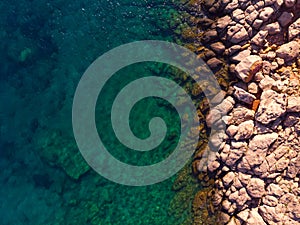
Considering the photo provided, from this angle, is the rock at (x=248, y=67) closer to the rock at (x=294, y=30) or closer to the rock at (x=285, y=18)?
the rock at (x=294, y=30)

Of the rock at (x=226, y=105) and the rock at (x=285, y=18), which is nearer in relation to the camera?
the rock at (x=285, y=18)

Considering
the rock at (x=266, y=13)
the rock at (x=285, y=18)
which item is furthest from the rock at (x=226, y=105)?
the rock at (x=285, y=18)

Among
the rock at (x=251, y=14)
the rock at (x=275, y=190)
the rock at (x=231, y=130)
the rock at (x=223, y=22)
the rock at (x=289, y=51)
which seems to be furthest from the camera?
the rock at (x=223, y=22)

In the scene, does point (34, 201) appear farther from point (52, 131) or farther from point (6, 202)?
point (52, 131)

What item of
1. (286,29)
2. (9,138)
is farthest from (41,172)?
(286,29)

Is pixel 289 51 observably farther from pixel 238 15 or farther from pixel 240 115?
pixel 240 115
